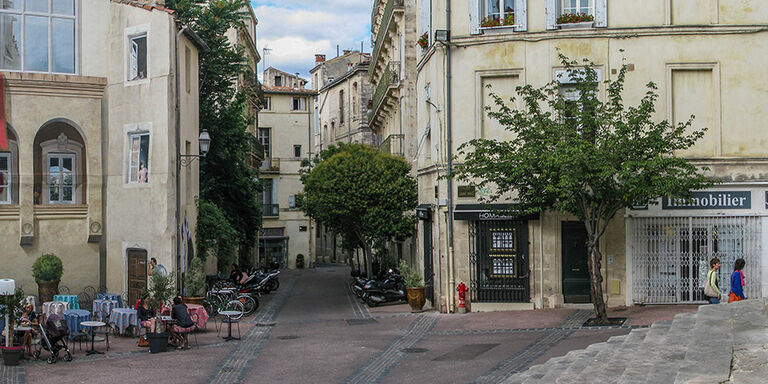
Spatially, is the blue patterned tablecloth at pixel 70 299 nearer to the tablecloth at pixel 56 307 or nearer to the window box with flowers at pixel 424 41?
the tablecloth at pixel 56 307

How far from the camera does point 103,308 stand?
2102 cm

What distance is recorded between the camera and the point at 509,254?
2305 cm

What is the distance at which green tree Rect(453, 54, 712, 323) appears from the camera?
18.5m

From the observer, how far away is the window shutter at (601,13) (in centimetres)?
2258

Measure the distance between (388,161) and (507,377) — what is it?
61.3 ft

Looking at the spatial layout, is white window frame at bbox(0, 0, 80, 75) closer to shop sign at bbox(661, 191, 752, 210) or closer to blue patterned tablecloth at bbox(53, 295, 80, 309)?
blue patterned tablecloth at bbox(53, 295, 80, 309)

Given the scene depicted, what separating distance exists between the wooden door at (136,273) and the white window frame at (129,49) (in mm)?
4674

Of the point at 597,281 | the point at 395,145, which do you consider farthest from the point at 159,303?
the point at 395,145

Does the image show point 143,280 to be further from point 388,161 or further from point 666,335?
point 666,335

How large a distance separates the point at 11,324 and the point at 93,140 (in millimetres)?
8993

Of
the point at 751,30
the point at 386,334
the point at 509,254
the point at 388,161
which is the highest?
the point at 751,30

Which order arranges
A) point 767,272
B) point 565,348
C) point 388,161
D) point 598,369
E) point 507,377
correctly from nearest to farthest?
point 598,369 < point 507,377 < point 565,348 < point 767,272 < point 388,161

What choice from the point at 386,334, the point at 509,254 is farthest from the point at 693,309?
the point at 386,334

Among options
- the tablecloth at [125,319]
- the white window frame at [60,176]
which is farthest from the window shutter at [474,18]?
the white window frame at [60,176]
